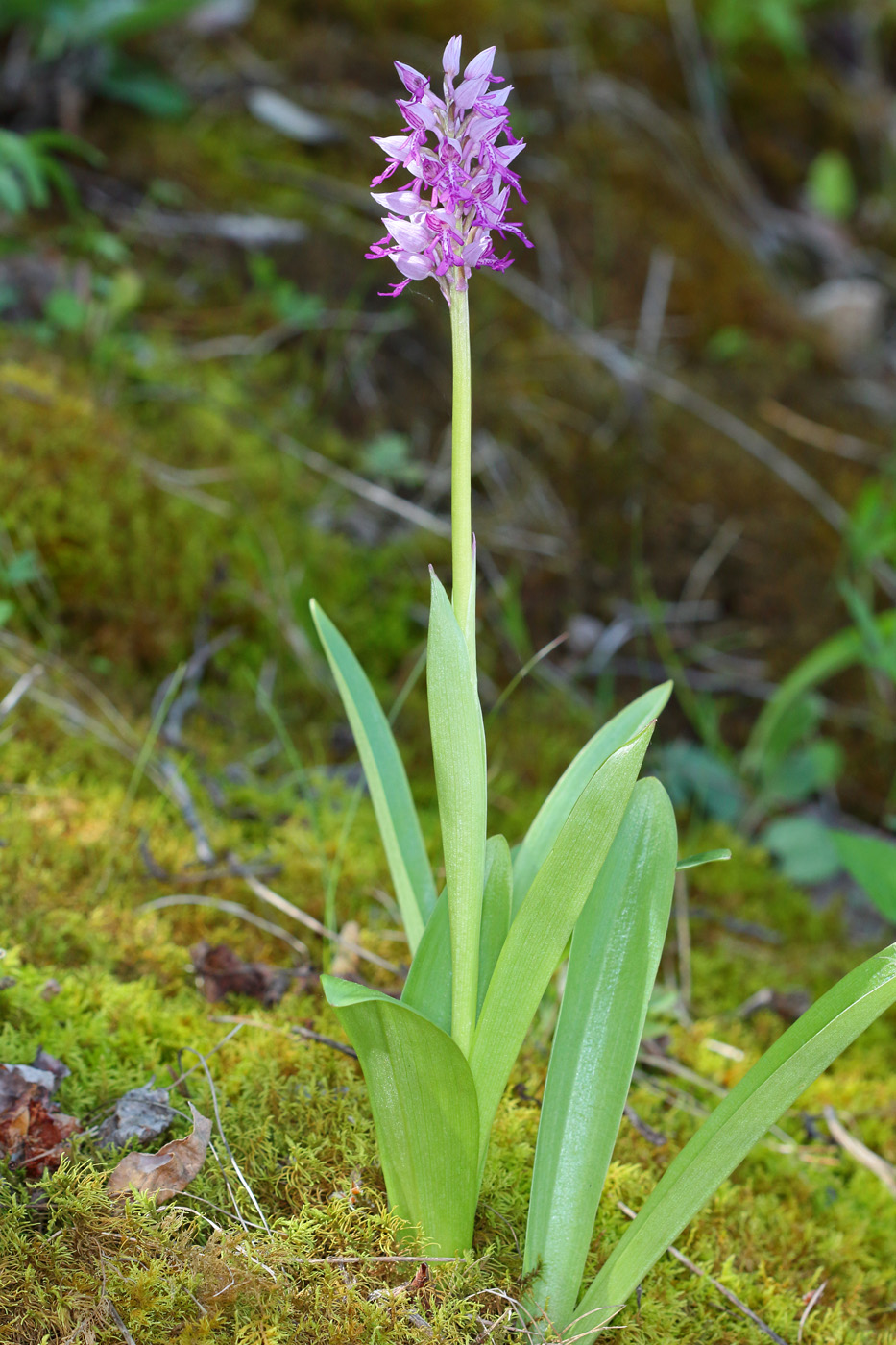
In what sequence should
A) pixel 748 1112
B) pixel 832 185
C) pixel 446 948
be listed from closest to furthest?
pixel 748 1112 → pixel 446 948 → pixel 832 185

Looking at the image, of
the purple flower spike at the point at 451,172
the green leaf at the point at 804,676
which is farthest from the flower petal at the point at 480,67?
the green leaf at the point at 804,676

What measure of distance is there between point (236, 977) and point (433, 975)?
1.62 feet

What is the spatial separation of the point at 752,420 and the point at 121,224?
2270mm

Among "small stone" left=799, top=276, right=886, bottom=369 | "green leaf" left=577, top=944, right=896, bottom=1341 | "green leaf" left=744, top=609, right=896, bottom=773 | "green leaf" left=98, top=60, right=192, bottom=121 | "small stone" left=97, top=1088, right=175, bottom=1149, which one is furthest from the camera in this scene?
"small stone" left=799, top=276, right=886, bottom=369

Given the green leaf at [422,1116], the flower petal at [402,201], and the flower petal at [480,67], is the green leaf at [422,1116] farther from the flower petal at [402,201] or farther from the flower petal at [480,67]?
the flower petal at [480,67]

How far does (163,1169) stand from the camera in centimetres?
122

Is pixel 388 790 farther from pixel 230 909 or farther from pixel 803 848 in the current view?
pixel 803 848

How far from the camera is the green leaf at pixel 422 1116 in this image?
3.66ft

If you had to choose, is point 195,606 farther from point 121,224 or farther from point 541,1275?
point 541,1275

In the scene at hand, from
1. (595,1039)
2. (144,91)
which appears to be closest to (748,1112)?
(595,1039)

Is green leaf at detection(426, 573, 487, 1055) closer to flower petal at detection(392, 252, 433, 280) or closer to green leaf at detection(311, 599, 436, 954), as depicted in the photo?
green leaf at detection(311, 599, 436, 954)

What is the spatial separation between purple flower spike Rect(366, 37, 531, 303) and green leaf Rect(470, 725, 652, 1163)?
1.97ft

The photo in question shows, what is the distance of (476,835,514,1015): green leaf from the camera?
4.25 feet

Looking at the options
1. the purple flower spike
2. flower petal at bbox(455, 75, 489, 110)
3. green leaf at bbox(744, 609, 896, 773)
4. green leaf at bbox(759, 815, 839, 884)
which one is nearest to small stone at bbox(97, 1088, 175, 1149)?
the purple flower spike
